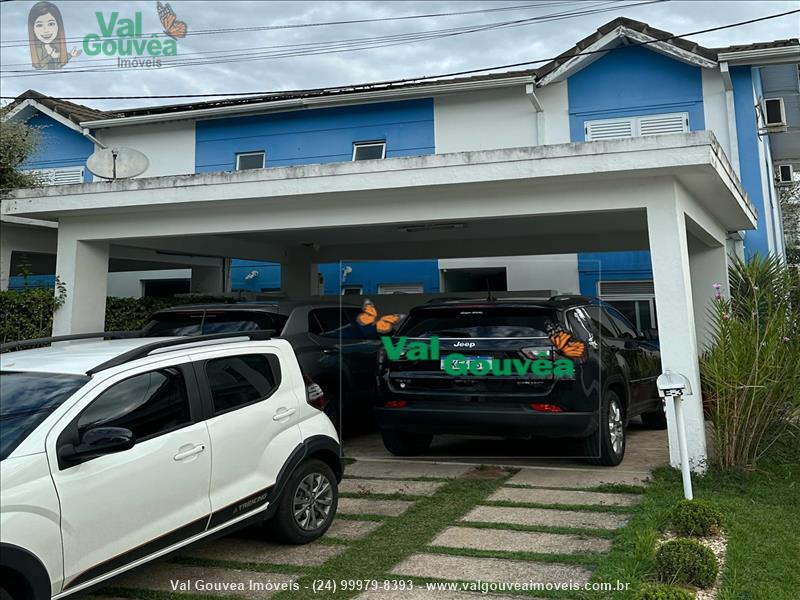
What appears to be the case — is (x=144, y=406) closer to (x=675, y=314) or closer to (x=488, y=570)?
(x=488, y=570)

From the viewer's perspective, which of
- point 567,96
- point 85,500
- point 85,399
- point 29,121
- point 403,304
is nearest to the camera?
point 85,500

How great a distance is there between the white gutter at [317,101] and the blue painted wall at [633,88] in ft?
4.30

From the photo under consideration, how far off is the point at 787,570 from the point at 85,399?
4.01m

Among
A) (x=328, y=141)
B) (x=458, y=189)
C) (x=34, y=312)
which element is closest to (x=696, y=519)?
(x=458, y=189)

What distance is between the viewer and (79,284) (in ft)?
27.9

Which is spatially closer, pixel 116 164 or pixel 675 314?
pixel 675 314

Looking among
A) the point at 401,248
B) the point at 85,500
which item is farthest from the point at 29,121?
the point at 85,500

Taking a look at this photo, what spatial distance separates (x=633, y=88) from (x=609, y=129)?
0.93 meters

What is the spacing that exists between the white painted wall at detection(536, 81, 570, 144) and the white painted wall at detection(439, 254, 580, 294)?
2.86 meters

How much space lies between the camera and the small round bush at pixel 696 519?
440 centimetres

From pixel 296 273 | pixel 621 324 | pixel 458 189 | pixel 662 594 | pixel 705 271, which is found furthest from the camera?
pixel 296 273

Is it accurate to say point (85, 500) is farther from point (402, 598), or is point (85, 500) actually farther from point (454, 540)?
point (454, 540)

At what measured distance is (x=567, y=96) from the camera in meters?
13.6

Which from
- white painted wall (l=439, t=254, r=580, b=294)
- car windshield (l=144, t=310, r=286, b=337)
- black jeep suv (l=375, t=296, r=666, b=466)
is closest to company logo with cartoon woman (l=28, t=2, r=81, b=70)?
car windshield (l=144, t=310, r=286, b=337)
